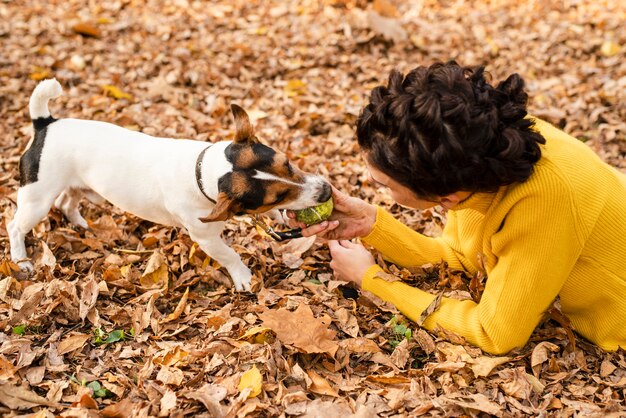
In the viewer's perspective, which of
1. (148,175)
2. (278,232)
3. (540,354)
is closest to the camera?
(540,354)

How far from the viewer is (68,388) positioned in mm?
3193

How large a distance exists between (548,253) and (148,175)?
9.03ft

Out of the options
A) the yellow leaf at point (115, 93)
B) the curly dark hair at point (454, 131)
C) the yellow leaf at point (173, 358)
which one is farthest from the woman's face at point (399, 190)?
the yellow leaf at point (115, 93)

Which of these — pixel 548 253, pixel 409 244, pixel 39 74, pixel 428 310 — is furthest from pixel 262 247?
pixel 39 74

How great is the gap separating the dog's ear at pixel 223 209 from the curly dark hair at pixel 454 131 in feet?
3.49

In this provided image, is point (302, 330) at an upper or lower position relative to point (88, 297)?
upper

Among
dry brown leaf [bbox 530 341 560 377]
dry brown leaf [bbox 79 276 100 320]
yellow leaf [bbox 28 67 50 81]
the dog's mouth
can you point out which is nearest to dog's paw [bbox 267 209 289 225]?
the dog's mouth

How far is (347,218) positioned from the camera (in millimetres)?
4035

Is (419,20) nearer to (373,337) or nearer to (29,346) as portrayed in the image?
(373,337)

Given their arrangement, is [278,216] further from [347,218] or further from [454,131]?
[454,131]

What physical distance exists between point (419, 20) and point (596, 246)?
5841 mm

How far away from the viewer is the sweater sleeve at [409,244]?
4.01 metres

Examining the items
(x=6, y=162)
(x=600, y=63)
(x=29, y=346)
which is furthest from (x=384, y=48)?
(x=29, y=346)

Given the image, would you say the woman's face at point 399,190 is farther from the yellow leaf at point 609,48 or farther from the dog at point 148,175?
the yellow leaf at point 609,48
